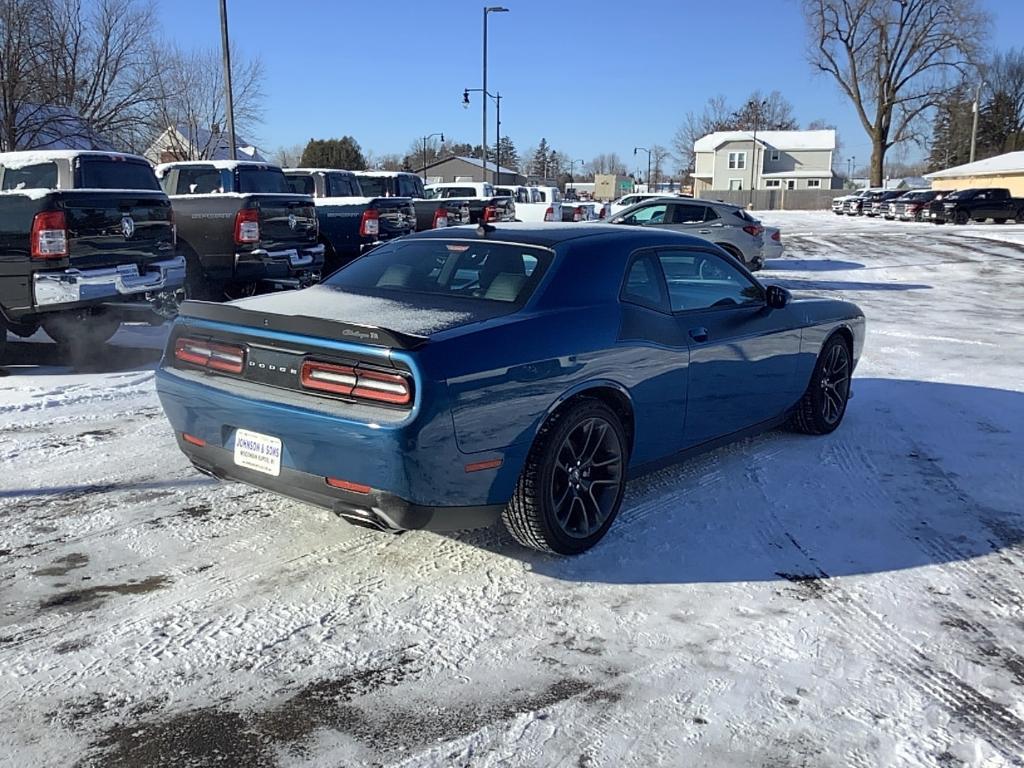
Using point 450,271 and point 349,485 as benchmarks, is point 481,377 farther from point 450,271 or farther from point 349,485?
→ point 450,271

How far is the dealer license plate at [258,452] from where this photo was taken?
12.2ft

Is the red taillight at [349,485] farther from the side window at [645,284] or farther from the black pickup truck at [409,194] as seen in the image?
the black pickup truck at [409,194]

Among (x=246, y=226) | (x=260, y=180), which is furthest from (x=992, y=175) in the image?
(x=246, y=226)

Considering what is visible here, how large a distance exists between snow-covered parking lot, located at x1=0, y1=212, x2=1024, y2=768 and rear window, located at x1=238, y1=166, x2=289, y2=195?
687 centimetres

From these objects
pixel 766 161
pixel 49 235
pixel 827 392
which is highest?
pixel 766 161

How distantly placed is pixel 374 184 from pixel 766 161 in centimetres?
7855

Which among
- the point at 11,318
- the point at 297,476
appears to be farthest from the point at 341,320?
the point at 11,318

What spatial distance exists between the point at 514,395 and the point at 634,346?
2.99ft

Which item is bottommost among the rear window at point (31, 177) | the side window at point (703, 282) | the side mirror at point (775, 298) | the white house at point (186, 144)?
the side mirror at point (775, 298)

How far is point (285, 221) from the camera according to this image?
10.7m

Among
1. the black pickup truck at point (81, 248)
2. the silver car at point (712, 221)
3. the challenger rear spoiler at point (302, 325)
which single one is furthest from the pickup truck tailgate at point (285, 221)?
the silver car at point (712, 221)

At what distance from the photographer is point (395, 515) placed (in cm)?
350

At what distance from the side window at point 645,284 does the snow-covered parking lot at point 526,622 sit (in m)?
1.10

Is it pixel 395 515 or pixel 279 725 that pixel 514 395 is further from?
pixel 279 725
